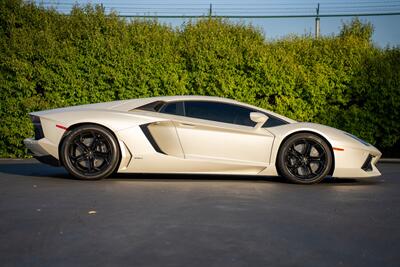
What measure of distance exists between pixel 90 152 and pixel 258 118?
2.25 metres

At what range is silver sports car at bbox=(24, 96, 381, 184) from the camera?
356 inches

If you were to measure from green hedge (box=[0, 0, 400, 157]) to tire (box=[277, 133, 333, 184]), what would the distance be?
5.81m

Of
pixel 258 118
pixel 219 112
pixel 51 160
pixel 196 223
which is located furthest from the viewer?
pixel 219 112

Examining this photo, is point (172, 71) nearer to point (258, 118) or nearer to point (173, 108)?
point (173, 108)

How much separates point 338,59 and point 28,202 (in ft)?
33.1

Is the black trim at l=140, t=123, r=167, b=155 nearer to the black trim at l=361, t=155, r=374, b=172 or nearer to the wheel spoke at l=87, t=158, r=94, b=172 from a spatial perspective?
the wheel spoke at l=87, t=158, r=94, b=172

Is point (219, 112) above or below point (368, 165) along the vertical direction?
above

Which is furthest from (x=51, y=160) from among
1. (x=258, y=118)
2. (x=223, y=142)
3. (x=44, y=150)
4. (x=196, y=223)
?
(x=196, y=223)

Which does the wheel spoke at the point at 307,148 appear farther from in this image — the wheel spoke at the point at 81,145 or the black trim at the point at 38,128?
the black trim at the point at 38,128

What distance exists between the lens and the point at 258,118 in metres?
9.05

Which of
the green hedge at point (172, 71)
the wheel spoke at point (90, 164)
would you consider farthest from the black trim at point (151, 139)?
the green hedge at point (172, 71)

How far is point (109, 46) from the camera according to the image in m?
14.9

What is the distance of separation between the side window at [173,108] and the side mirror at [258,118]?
0.99 metres

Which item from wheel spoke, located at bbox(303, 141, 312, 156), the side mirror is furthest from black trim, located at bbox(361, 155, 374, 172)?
the side mirror
